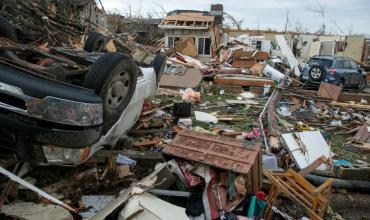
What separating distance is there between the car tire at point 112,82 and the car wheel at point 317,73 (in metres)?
14.6

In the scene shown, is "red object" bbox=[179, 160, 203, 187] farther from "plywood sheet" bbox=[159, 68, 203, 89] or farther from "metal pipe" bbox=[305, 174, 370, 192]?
"plywood sheet" bbox=[159, 68, 203, 89]

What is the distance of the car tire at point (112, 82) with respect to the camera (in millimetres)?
4117

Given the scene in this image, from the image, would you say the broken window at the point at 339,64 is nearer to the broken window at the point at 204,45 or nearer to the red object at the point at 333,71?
the red object at the point at 333,71

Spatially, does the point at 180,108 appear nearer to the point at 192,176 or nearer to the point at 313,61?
the point at 192,176

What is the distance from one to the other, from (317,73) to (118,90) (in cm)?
1508

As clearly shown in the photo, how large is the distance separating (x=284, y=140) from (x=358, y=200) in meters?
1.87

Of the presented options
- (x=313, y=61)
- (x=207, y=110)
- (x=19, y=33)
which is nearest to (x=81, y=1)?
(x=19, y=33)

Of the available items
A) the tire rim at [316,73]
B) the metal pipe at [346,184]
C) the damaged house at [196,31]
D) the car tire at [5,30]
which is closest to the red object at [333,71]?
the tire rim at [316,73]

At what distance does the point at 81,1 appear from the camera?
1814cm

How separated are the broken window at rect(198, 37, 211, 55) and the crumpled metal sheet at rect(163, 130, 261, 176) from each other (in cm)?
2132

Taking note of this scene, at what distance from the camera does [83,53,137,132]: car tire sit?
13.5 ft

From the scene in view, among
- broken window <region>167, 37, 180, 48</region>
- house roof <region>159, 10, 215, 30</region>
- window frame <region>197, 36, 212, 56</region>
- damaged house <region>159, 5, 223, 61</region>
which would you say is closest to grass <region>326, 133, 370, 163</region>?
damaged house <region>159, 5, 223, 61</region>

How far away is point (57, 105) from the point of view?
3609 mm

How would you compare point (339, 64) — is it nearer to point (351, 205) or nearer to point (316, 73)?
point (316, 73)
